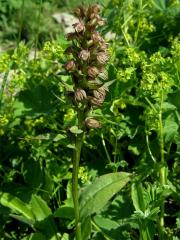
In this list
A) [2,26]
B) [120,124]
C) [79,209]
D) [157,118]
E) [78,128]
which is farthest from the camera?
[2,26]

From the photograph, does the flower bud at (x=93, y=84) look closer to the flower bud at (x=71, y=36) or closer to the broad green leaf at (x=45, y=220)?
the flower bud at (x=71, y=36)

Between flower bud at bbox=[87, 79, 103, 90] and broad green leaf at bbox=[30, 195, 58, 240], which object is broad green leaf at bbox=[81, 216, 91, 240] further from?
flower bud at bbox=[87, 79, 103, 90]

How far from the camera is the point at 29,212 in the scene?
111 inches

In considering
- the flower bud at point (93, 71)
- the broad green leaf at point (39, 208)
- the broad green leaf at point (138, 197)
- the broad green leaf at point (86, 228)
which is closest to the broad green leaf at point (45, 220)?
the broad green leaf at point (39, 208)

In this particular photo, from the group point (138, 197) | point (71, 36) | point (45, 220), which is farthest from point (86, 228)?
point (71, 36)

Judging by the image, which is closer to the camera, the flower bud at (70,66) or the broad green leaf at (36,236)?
the flower bud at (70,66)

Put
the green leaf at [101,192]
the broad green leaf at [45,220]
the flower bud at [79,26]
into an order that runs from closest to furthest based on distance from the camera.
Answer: the flower bud at [79,26]
the green leaf at [101,192]
the broad green leaf at [45,220]

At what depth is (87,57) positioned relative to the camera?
84.9 inches

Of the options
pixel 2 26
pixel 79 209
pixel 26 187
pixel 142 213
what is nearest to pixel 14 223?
pixel 26 187

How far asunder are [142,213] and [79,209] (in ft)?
0.97

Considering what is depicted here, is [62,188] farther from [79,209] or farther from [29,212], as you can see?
[79,209]

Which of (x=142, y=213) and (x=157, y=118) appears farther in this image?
(x=157, y=118)

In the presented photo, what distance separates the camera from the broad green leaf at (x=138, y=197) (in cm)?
250

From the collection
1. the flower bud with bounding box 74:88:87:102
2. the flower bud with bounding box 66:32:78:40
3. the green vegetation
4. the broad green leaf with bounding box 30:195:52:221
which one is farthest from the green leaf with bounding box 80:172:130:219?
the flower bud with bounding box 66:32:78:40
